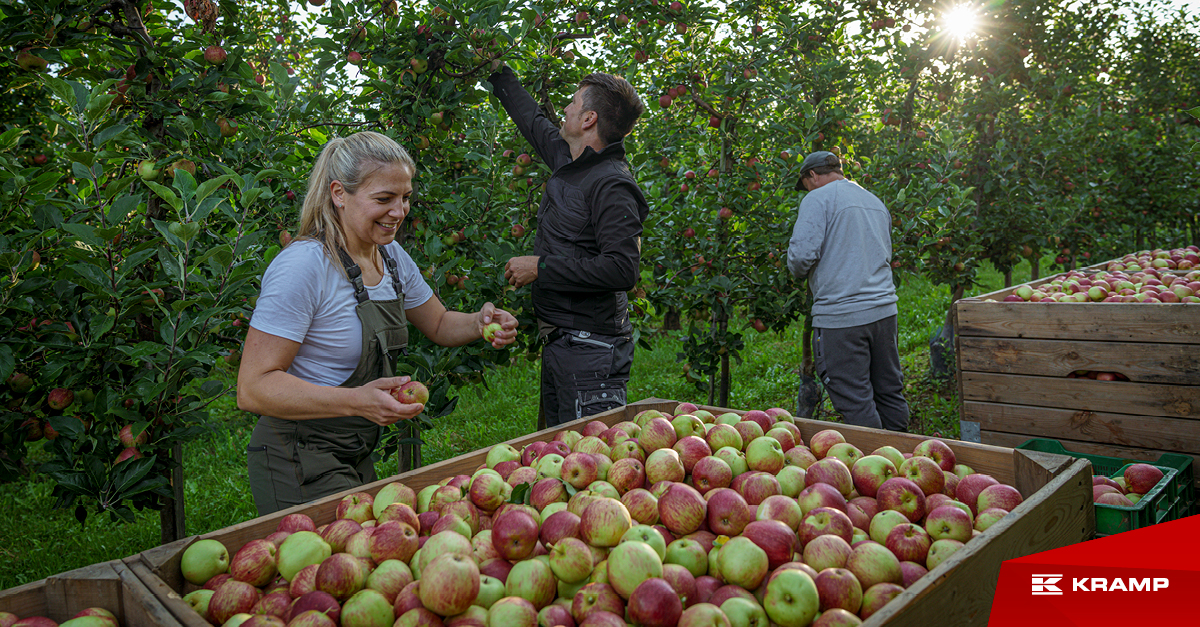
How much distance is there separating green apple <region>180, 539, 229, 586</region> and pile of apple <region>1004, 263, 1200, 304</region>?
14.1ft

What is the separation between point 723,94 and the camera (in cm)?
452

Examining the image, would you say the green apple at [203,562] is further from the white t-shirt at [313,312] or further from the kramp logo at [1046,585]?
the kramp logo at [1046,585]

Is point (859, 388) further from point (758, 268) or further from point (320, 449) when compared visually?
point (320, 449)

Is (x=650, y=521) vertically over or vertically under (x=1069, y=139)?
under

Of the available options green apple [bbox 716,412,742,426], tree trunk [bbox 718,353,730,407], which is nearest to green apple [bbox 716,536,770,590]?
green apple [bbox 716,412,742,426]

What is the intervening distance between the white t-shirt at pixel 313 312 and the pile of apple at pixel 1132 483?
8.04ft

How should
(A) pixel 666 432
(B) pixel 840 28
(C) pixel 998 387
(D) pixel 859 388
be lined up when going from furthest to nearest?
(B) pixel 840 28
(D) pixel 859 388
(C) pixel 998 387
(A) pixel 666 432

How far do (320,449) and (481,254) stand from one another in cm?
149

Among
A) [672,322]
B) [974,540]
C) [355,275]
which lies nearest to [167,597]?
[355,275]

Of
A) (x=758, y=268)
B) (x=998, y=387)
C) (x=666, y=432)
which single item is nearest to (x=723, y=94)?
(x=758, y=268)

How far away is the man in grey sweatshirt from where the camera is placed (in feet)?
13.4

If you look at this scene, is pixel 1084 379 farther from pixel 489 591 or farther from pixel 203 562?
pixel 203 562

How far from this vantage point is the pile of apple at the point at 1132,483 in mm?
2307

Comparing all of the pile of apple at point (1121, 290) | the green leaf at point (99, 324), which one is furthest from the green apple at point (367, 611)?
the pile of apple at point (1121, 290)
